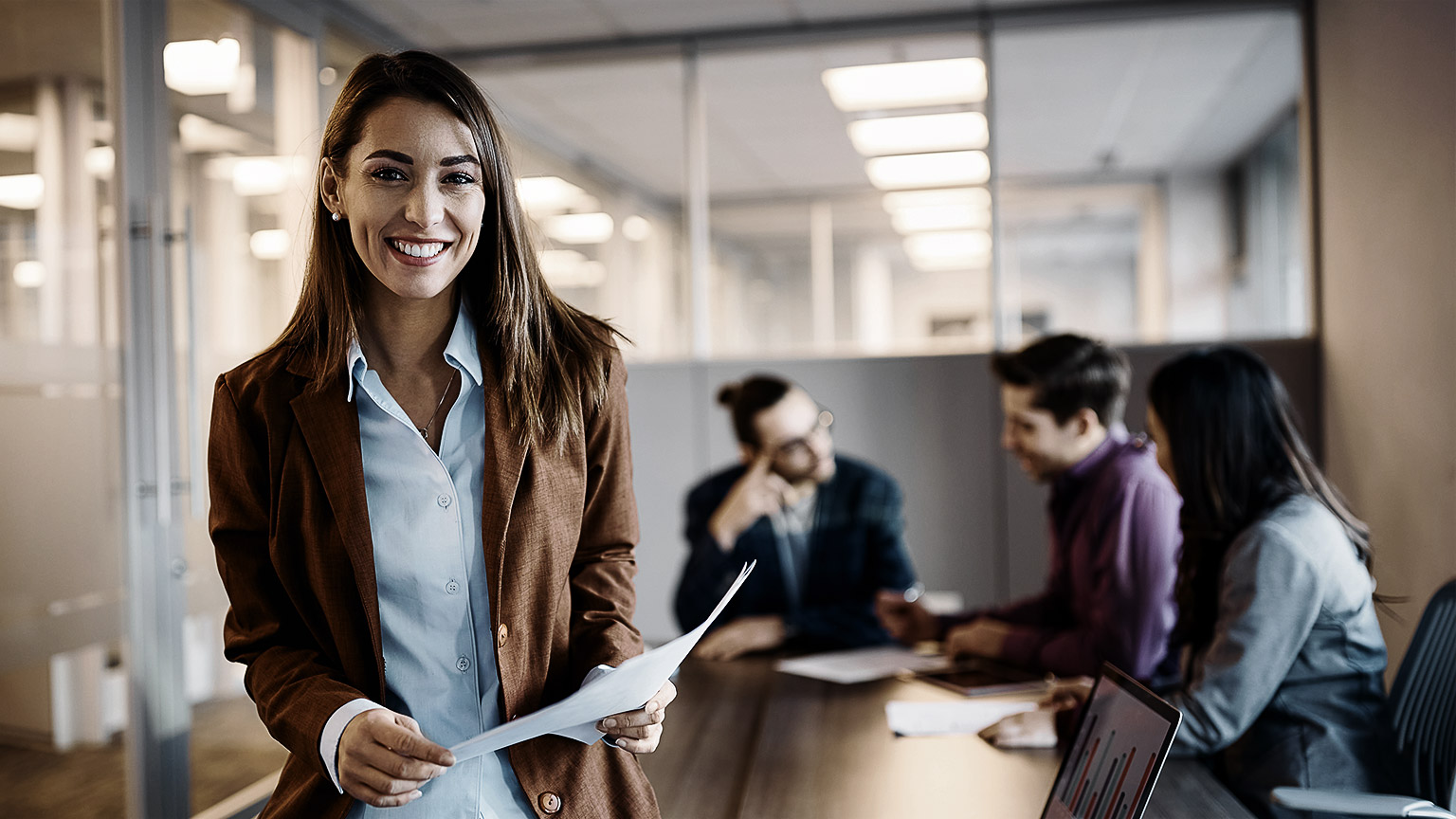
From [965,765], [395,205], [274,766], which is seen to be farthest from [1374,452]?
A: [274,766]

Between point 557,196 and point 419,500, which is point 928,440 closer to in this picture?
point 557,196

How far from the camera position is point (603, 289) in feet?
15.9

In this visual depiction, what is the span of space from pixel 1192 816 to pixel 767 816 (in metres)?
0.57

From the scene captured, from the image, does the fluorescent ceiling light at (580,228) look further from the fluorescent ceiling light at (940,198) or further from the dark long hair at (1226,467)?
the dark long hair at (1226,467)

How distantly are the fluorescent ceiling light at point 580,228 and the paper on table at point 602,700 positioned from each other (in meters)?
3.87

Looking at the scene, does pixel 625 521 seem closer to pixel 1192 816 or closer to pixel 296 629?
pixel 296 629

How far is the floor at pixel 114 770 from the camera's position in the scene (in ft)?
8.32

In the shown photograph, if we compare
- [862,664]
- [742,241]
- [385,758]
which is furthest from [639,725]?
[742,241]

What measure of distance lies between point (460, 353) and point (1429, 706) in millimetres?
1693

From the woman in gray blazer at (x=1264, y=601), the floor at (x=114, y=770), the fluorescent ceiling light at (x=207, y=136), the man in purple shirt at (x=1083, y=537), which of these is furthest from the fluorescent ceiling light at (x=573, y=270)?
the woman in gray blazer at (x=1264, y=601)

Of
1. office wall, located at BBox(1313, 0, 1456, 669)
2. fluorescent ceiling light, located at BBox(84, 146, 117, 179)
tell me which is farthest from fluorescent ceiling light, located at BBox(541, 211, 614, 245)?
office wall, located at BBox(1313, 0, 1456, 669)

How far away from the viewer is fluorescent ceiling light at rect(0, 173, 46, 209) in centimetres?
245

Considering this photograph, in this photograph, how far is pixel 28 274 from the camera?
8.20ft

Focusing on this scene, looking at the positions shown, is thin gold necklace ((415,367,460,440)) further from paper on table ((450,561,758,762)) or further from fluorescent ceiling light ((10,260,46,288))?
fluorescent ceiling light ((10,260,46,288))
